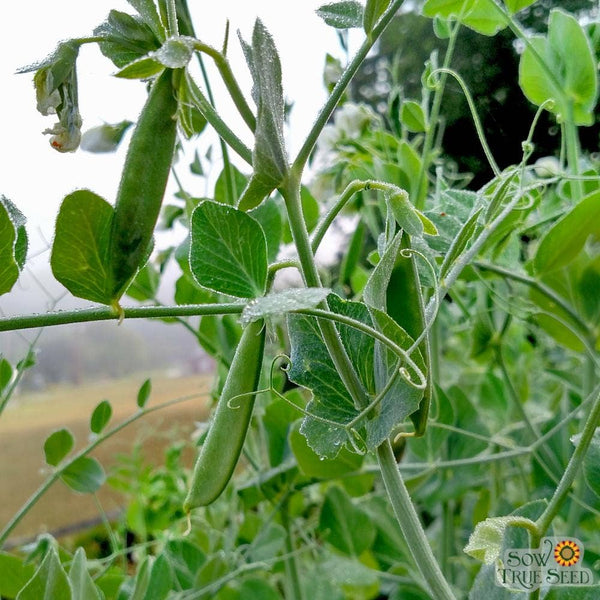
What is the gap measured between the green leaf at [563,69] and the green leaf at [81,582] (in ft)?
0.82

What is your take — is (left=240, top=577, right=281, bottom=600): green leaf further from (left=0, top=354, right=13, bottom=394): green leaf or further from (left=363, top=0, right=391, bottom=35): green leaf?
(left=363, top=0, right=391, bottom=35): green leaf

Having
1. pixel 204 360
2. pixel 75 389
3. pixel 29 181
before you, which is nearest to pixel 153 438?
pixel 75 389

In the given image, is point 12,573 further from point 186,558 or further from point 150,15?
point 150,15

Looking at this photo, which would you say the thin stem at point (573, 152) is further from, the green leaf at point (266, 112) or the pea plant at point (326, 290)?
the green leaf at point (266, 112)

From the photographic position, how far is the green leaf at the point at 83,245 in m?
0.14

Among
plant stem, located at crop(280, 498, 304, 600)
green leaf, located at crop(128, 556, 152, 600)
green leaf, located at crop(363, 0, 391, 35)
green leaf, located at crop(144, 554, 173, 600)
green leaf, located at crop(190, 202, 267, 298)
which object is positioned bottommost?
plant stem, located at crop(280, 498, 304, 600)

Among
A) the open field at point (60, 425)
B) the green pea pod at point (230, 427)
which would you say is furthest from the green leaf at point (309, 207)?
the open field at point (60, 425)

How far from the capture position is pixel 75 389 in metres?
0.95

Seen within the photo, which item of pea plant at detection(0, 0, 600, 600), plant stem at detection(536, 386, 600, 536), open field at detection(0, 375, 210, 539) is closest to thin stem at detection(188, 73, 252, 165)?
pea plant at detection(0, 0, 600, 600)

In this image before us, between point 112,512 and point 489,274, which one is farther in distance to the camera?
point 112,512

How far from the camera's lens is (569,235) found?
0.83 feet

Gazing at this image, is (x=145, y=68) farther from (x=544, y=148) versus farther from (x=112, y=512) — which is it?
(x=112, y=512)

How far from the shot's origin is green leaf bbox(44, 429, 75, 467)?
0.32 m

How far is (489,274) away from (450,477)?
0.14 metres
